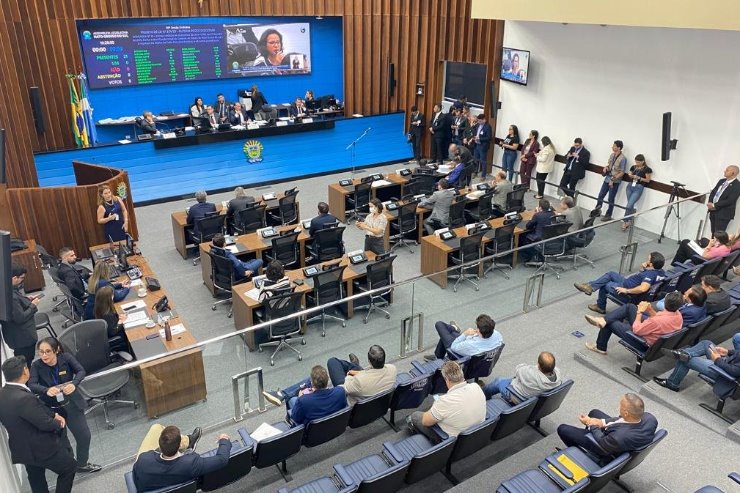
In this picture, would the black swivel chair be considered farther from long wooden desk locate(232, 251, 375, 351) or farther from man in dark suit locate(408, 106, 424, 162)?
man in dark suit locate(408, 106, 424, 162)

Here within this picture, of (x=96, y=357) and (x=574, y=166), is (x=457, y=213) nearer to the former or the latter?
(x=574, y=166)

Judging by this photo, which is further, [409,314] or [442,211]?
[442,211]

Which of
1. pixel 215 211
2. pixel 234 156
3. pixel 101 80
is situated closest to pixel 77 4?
pixel 101 80

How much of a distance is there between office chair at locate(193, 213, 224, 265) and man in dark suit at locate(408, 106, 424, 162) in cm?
757

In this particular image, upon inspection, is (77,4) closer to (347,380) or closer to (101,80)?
(101,80)

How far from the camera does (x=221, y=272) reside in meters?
8.75

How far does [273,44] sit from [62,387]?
13.2 meters

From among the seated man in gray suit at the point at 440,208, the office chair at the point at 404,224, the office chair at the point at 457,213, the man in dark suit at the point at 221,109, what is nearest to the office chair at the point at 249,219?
the office chair at the point at 404,224

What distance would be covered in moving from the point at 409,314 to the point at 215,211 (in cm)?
459

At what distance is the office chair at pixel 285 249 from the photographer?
9.37 m

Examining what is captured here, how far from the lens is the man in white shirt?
5215 millimetres

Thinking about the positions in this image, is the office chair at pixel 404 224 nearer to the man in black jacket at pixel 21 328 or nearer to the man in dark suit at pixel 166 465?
the man in black jacket at pixel 21 328

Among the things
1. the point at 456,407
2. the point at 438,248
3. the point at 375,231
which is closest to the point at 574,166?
the point at 438,248

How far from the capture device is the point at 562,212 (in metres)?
10.2
